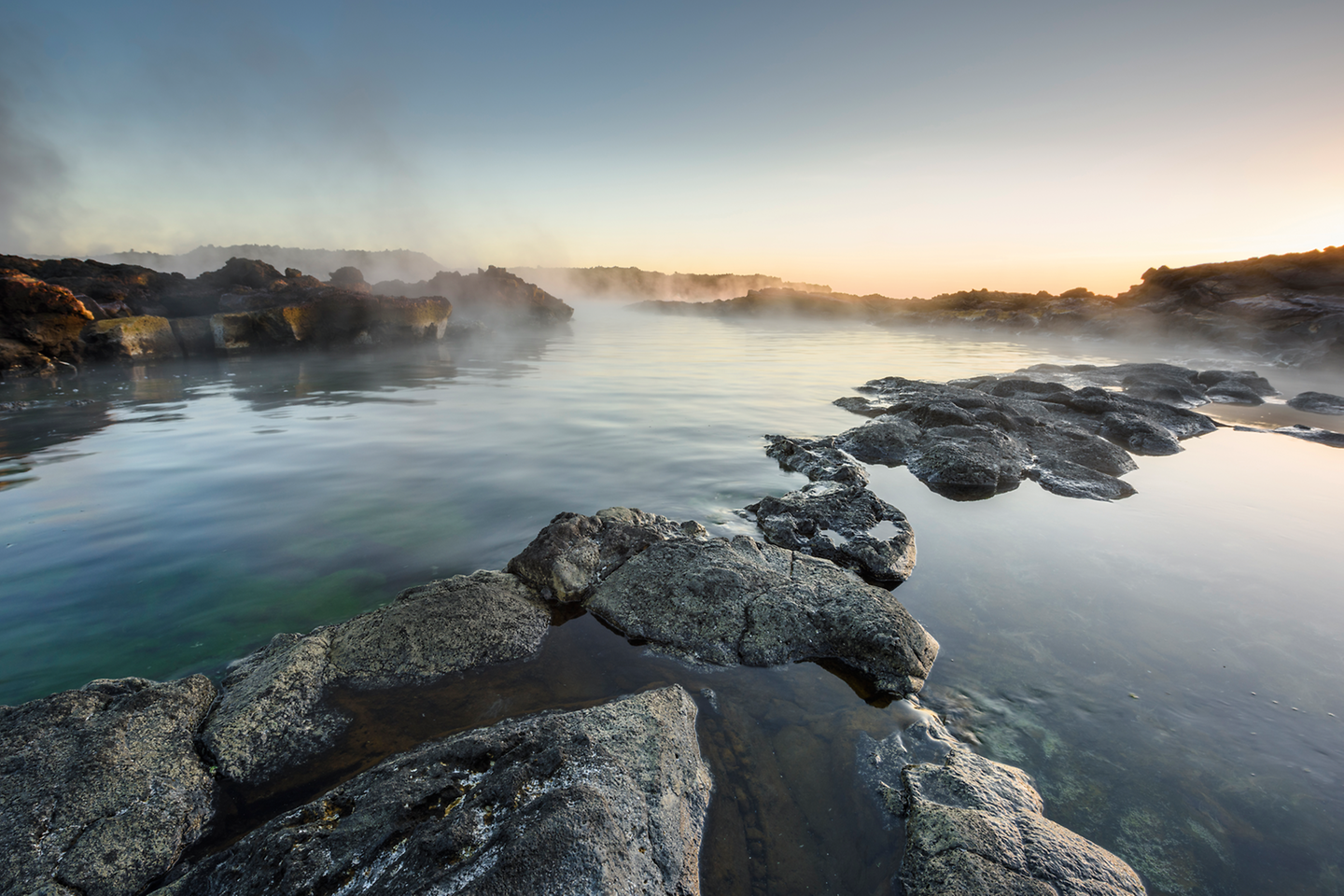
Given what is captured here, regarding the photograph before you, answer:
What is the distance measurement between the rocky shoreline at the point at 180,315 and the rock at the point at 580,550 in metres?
23.4

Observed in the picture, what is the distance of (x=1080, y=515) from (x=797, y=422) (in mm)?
6101

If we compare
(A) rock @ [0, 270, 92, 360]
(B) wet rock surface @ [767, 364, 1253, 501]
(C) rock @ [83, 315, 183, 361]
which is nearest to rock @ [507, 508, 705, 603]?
(B) wet rock surface @ [767, 364, 1253, 501]

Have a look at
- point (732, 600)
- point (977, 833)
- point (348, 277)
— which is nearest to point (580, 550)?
point (732, 600)

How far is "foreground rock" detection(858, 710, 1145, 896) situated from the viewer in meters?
2.22

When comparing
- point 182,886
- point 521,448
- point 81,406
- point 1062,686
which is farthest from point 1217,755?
point 81,406

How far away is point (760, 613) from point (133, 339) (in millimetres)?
28981

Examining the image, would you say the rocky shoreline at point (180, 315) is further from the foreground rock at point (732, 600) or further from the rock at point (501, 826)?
the rock at point (501, 826)

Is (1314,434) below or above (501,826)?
below

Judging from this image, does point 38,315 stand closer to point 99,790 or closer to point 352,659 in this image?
point 352,659

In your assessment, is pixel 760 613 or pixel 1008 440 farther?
pixel 1008 440

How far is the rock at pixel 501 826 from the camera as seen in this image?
6.31 ft

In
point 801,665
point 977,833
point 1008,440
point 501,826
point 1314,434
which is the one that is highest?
point 501,826

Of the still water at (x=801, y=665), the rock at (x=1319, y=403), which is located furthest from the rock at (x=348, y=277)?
the rock at (x=1319, y=403)

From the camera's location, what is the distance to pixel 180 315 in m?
26.5
